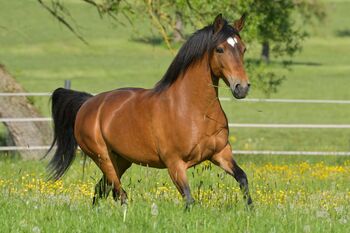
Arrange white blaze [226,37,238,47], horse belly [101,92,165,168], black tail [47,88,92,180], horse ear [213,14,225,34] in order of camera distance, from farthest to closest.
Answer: black tail [47,88,92,180] → horse belly [101,92,165,168] → horse ear [213,14,225,34] → white blaze [226,37,238,47]

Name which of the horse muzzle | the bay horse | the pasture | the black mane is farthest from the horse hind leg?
the horse muzzle

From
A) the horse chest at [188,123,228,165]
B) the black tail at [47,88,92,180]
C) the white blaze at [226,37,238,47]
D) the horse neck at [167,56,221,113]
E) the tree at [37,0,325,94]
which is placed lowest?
the tree at [37,0,325,94]

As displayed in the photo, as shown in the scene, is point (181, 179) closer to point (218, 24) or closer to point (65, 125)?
point (218, 24)

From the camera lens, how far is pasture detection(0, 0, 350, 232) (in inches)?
303

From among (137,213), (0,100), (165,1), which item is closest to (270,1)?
(165,1)

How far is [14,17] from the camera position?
74.7m

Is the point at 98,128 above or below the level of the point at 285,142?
above

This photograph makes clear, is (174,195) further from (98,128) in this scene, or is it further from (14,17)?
(14,17)

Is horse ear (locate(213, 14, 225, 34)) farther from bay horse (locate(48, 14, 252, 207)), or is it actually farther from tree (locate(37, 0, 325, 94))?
tree (locate(37, 0, 325, 94))

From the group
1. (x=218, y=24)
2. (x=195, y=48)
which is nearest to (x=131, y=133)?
(x=195, y=48)

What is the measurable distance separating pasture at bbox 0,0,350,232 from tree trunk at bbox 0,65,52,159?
0.43 metres

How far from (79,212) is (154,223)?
1.06m

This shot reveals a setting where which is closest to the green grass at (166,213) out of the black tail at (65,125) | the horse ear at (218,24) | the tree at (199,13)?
the black tail at (65,125)

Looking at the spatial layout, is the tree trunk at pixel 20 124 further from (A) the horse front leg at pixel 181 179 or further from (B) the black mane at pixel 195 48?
(A) the horse front leg at pixel 181 179
